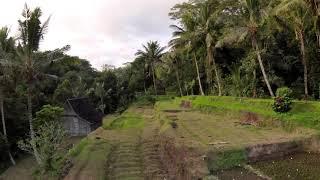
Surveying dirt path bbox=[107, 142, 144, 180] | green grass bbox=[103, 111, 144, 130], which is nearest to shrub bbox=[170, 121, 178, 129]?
dirt path bbox=[107, 142, 144, 180]

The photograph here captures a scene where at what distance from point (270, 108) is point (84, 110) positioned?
25727 millimetres

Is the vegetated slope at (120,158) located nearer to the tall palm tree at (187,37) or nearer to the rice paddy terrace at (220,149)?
the rice paddy terrace at (220,149)

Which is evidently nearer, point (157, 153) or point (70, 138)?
point (157, 153)

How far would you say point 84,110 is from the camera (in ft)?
154

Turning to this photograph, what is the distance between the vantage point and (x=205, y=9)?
135 feet

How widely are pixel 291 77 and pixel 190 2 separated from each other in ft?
70.9

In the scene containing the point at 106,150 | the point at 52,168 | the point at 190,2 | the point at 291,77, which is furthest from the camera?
the point at 190,2

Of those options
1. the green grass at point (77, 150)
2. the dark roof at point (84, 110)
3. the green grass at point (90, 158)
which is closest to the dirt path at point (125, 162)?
the green grass at point (90, 158)

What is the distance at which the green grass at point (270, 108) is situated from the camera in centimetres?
2198

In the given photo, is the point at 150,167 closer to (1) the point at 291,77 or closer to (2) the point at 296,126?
(2) the point at 296,126

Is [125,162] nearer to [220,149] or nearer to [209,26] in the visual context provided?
[220,149]

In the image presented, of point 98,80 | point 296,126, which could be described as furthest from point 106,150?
point 98,80

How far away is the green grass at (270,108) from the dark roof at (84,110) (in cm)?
1435

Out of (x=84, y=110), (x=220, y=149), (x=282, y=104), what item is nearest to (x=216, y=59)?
(x=84, y=110)
